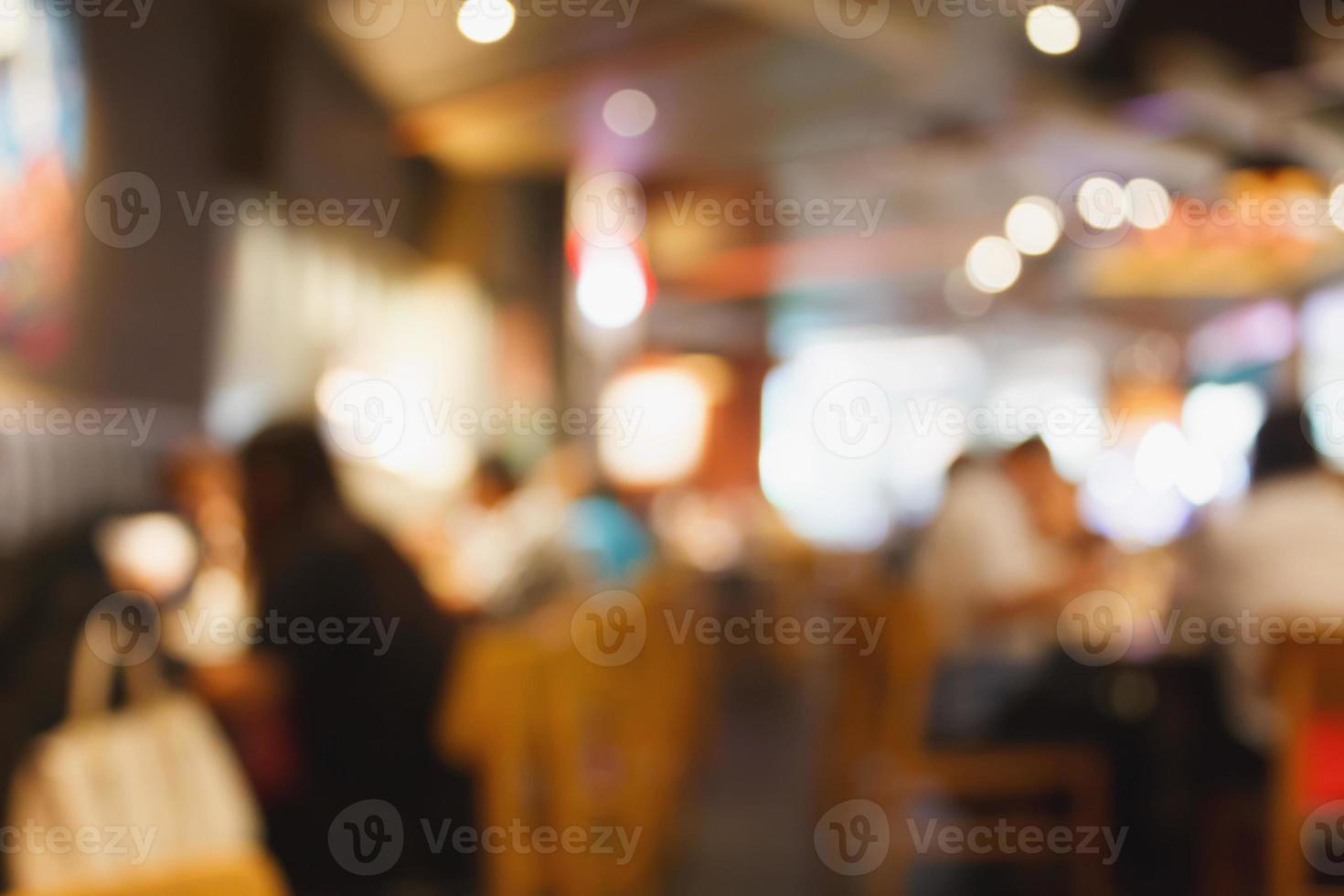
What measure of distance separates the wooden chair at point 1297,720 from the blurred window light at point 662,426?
4.88 metres

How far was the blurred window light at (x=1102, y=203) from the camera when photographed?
4.93 m

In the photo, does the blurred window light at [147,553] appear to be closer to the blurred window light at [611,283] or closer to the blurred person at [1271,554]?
the blurred person at [1271,554]

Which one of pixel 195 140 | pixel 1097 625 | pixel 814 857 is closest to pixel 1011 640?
pixel 1097 625

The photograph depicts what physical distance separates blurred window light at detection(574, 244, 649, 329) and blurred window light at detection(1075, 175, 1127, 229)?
7.25 feet

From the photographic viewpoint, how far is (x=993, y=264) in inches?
241

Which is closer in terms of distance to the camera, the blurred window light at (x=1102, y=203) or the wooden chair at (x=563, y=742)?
the wooden chair at (x=563, y=742)

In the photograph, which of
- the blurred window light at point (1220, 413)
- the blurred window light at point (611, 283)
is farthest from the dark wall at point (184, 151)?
the blurred window light at point (1220, 413)

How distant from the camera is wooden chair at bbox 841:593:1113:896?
8.84 feet

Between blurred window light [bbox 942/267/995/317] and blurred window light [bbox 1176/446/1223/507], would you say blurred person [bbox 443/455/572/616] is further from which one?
blurred window light [bbox 942/267/995/317]

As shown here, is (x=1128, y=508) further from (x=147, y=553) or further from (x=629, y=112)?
(x=147, y=553)

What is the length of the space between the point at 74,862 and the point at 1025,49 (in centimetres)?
410

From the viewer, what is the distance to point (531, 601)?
385 cm

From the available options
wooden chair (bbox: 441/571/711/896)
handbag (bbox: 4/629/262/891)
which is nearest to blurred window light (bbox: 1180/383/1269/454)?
wooden chair (bbox: 441/571/711/896)

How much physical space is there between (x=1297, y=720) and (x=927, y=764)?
109 cm
